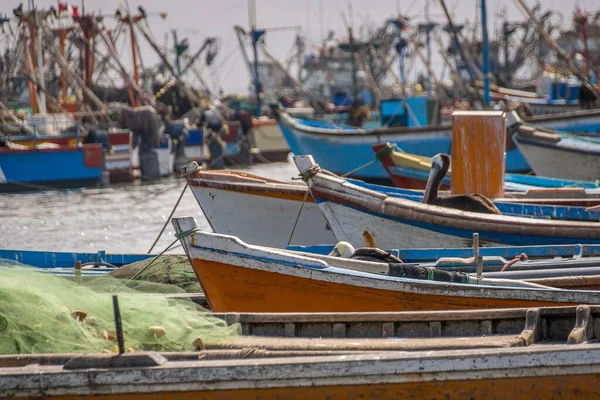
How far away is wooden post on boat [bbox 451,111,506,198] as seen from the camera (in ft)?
40.2

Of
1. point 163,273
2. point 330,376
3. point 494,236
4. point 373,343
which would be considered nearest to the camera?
point 330,376

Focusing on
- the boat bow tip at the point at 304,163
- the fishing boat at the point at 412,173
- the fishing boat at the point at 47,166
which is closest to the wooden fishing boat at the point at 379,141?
the fishing boat at the point at 412,173

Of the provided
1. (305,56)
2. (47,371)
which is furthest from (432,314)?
(305,56)

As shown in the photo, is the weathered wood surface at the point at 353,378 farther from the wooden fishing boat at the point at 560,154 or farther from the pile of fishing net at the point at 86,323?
the wooden fishing boat at the point at 560,154

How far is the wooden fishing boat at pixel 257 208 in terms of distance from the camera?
39.8 ft

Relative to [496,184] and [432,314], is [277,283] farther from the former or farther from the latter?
[496,184]

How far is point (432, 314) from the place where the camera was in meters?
6.47

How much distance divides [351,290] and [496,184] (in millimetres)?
5041

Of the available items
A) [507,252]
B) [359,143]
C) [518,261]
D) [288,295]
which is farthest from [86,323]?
[359,143]

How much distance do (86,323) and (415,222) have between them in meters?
4.70

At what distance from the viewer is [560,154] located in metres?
17.5

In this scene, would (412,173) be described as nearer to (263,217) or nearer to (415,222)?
(263,217)

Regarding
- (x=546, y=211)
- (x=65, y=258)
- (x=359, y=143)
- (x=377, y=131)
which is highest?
(x=546, y=211)

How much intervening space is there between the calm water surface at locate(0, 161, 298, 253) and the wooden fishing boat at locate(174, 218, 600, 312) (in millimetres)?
7683
